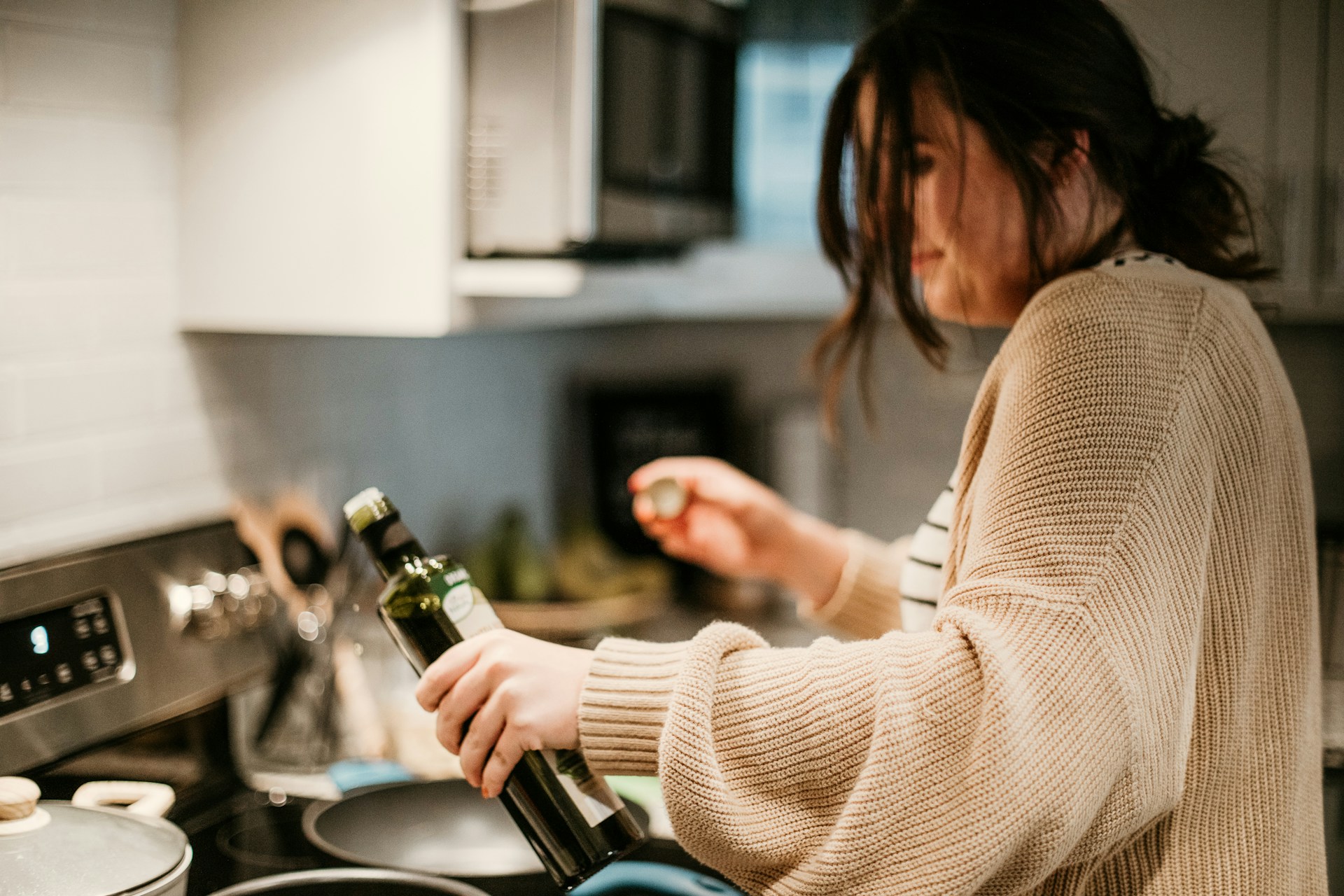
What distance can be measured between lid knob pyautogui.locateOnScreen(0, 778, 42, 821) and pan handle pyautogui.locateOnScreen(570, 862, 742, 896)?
1.35 ft

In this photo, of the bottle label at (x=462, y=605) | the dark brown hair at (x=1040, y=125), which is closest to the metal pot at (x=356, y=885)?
the bottle label at (x=462, y=605)

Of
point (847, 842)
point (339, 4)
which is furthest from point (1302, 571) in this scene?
point (339, 4)

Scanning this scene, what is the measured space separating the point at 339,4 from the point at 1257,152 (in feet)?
4.43

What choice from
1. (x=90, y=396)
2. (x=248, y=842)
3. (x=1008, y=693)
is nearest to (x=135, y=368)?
(x=90, y=396)

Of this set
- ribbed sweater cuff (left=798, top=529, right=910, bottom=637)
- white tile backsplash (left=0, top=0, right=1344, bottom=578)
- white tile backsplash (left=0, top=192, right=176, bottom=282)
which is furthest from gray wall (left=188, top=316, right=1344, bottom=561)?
ribbed sweater cuff (left=798, top=529, right=910, bottom=637)

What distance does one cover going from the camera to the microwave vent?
1.19 metres

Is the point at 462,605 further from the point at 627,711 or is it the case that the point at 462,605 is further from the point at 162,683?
the point at 162,683

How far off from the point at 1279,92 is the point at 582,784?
1.55 m

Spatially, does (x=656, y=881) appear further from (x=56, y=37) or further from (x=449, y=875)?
(x=56, y=37)

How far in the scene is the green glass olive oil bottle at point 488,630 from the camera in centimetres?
81

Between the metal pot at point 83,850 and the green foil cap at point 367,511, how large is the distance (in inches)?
9.5

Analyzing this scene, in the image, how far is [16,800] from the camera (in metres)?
0.82

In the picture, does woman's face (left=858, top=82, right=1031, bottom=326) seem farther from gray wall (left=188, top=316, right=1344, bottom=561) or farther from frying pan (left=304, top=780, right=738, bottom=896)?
frying pan (left=304, top=780, right=738, bottom=896)

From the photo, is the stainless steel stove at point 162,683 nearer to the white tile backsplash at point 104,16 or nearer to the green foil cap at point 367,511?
the green foil cap at point 367,511
